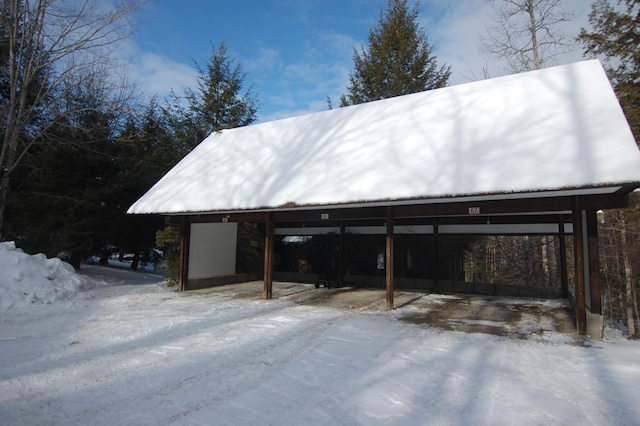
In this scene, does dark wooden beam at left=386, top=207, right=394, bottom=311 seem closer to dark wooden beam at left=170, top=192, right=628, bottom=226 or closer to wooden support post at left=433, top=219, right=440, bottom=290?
dark wooden beam at left=170, top=192, right=628, bottom=226

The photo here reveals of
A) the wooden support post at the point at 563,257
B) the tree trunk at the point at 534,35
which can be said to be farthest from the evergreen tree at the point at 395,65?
the wooden support post at the point at 563,257

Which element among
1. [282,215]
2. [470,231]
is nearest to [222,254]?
[282,215]

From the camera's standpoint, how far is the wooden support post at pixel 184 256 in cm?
1070

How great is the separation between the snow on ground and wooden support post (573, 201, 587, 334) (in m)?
0.38

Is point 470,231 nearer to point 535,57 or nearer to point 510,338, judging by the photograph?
point 510,338

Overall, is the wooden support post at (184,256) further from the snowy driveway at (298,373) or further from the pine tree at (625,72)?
the pine tree at (625,72)

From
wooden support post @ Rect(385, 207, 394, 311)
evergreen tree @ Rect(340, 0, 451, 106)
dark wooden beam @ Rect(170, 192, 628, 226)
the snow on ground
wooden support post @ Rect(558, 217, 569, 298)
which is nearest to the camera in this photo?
the snow on ground

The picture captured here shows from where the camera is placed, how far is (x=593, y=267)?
5.89 m

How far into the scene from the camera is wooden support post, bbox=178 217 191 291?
10695 millimetres

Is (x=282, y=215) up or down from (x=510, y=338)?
Answer: up

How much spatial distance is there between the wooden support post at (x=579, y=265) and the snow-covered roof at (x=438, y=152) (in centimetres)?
97

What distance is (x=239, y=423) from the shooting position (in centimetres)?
291

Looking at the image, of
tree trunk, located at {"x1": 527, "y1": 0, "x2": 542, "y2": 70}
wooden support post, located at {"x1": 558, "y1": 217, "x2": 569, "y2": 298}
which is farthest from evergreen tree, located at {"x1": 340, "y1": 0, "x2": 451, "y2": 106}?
wooden support post, located at {"x1": 558, "y1": 217, "x2": 569, "y2": 298}

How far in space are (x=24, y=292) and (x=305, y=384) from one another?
25.0 feet
